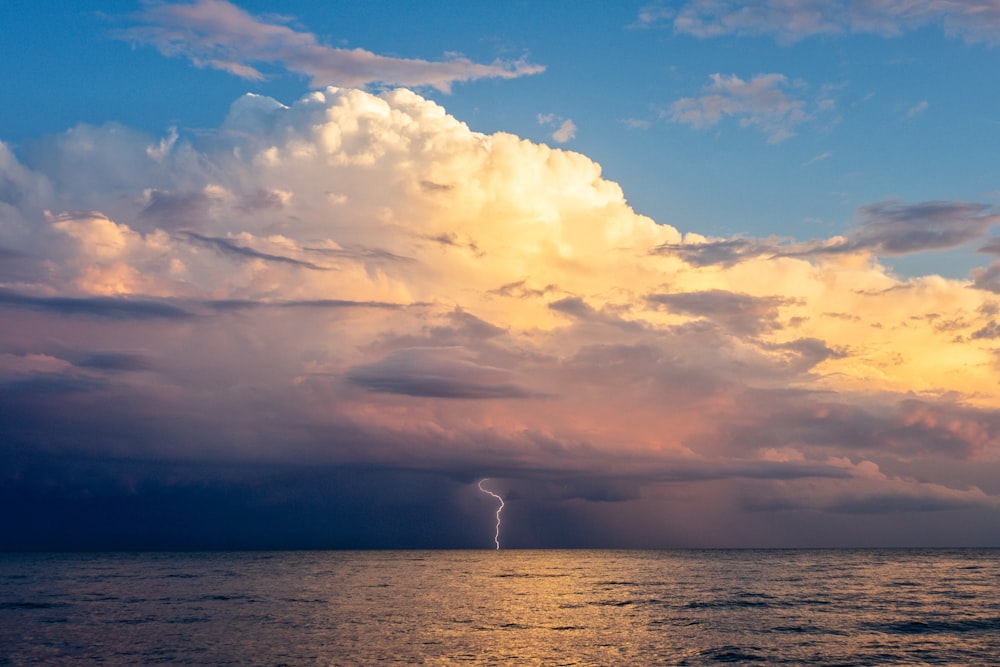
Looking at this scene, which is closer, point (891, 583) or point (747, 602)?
point (747, 602)

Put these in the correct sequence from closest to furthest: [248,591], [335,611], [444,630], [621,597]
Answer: [444,630] < [335,611] < [621,597] < [248,591]

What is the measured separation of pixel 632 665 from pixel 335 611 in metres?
36.8

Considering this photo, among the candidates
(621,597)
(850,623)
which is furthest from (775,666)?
(621,597)

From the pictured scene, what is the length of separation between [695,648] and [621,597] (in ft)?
131

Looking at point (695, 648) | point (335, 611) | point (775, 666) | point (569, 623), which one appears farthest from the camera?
point (335, 611)

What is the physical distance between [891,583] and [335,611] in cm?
7924

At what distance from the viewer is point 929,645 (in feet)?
170

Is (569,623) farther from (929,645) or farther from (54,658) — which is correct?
(54,658)

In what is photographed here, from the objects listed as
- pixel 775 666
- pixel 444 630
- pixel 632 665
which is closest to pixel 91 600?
pixel 444 630

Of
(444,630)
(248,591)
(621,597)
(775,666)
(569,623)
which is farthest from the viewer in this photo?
(248,591)

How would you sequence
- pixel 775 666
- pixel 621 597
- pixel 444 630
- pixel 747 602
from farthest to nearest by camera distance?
pixel 621 597
pixel 747 602
pixel 444 630
pixel 775 666

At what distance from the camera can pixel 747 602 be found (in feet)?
265

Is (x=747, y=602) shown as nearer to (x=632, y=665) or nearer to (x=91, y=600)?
(x=632, y=665)

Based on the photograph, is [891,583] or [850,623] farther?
[891,583]
